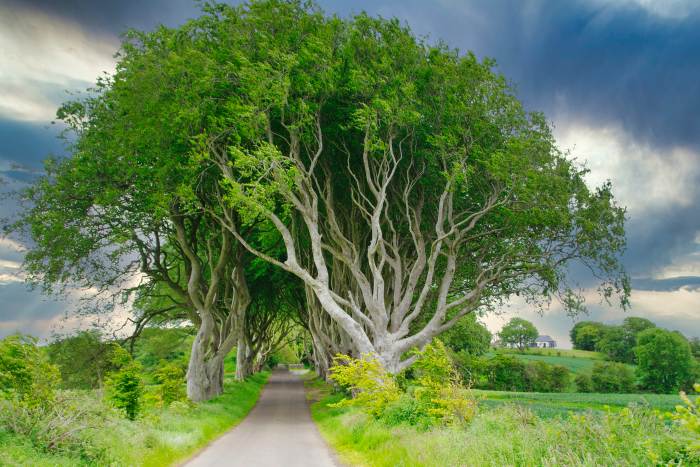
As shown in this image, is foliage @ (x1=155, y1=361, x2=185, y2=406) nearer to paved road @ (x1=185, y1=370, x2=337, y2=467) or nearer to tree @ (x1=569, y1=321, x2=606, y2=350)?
paved road @ (x1=185, y1=370, x2=337, y2=467)

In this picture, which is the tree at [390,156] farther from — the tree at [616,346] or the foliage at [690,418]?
the tree at [616,346]

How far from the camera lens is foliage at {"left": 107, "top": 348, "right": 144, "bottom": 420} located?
1485 cm

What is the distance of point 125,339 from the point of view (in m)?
29.4

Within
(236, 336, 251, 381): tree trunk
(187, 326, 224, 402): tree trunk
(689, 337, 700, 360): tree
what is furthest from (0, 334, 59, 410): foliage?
(689, 337, 700, 360): tree

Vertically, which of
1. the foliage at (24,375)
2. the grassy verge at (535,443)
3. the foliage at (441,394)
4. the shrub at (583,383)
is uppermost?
the foliage at (24,375)

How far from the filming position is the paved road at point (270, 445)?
1337 cm

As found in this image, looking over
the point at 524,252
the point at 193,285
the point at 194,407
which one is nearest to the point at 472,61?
the point at 524,252

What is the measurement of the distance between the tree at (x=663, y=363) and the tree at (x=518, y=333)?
197ft

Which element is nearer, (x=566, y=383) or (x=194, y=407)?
(x=194, y=407)

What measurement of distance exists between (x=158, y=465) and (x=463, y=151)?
16.5 metres

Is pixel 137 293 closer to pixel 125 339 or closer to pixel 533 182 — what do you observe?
pixel 125 339

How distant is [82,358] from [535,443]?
2548cm

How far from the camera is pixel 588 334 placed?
401 feet

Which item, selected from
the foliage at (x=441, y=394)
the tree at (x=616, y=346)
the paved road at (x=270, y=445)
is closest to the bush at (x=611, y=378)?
the tree at (x=616, y=346)
